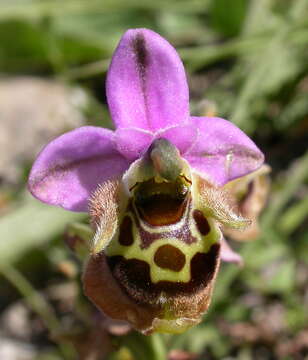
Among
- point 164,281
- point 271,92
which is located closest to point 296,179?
point 271,92

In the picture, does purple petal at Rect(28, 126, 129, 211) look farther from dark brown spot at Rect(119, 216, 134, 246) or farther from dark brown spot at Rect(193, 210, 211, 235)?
dark brown spot at Rect(193, 210, 211, 235)

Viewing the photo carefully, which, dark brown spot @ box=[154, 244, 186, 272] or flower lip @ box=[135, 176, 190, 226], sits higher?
flower lip @ box=[135, 176, 190, 226]

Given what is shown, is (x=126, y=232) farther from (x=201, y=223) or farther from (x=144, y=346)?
(x=144, y=346)

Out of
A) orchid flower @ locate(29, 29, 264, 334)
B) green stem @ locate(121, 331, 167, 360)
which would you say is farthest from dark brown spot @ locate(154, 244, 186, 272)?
green stem @ locate(121, 331, 167, 360)

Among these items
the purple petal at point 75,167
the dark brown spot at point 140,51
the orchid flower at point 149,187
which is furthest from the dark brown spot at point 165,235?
the dark brown spot at point 140,51

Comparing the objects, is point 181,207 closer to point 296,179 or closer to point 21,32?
point 296,179
